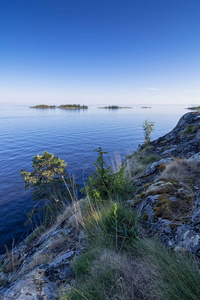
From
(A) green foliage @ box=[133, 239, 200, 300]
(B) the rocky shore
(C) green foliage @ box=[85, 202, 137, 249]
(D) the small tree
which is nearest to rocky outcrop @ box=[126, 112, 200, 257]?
(B) the rocky shore

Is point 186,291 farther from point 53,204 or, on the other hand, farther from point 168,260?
point 53,204

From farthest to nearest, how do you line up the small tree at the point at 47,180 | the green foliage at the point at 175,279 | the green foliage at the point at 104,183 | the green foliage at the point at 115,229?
1. the small tree at the point at 47,180
2. the green foliage at the point at 104,183
3. the green foliage at the point at 115,229
4. the green foliage at the point at 175,279

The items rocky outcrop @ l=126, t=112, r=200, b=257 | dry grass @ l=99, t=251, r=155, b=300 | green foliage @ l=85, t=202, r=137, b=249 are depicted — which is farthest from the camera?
green foliage @ l=85, t=202, r=137, b=249

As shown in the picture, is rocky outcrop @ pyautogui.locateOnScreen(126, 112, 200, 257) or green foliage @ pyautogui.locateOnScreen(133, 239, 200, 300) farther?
rocky outcrop @ pyautogui.locateOnScreen(126, 112, 200, 257)

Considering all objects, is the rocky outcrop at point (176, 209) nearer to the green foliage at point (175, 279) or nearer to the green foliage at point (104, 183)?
the green foliage at point (175, 279)

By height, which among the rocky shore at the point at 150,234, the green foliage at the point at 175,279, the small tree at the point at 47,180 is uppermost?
the green foliage at the point at 175,279

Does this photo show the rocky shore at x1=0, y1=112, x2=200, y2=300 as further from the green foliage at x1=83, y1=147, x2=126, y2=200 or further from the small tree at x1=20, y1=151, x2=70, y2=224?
the small tree at x1=20, y1=151, x2=70, y2=224

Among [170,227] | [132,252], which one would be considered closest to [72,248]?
[132,252]

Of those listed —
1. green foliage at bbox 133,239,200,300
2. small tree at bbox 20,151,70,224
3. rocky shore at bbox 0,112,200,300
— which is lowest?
small tree at bbox 20,151,70,224

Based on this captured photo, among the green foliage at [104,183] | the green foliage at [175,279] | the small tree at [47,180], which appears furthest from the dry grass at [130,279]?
the small tree at [47,180]

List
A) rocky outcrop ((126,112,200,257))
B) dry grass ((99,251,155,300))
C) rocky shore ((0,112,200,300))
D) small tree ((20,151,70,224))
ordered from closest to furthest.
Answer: dry grass ((99,251,155,300)) → rocky shore ((0,112,200,300)) → rocky outcrop ((126,112,200,257)) → small tree ((20,151,70,224))

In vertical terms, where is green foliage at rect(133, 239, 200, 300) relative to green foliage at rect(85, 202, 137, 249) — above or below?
above

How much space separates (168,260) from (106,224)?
1421 millimetres

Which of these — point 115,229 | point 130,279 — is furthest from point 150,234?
point 130,279
